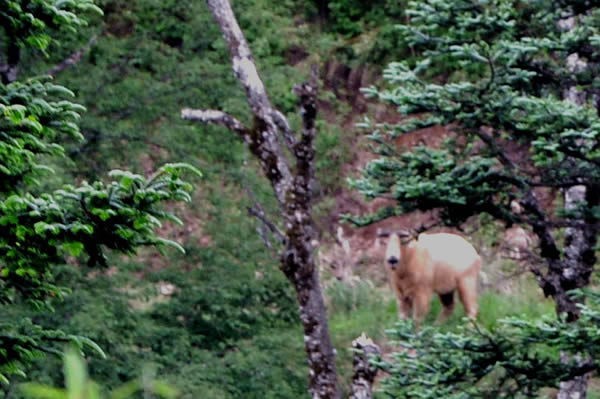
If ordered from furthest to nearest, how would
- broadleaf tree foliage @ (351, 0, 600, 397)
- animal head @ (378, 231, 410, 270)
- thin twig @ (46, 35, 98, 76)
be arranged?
animal head @ (378, 231, 410, 270), thin twig @ (46, 35, 98, 76), broadleaf tree foliage @ (351, 0, 600, 397)

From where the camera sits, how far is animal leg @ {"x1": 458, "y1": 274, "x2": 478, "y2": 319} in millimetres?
12492

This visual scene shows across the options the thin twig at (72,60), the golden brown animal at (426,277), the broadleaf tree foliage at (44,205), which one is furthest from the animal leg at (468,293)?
the broadleaf tree foliage at (44,205)

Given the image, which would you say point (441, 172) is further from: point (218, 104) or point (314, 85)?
point (218, 104)

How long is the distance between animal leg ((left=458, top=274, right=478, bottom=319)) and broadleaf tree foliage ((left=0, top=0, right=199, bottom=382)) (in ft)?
27.0

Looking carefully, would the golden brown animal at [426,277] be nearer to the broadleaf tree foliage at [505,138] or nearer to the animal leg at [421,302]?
the animal leg at [421,302]

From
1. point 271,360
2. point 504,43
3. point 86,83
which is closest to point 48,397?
point 504,43

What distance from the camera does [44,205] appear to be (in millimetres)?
Answer: 3887

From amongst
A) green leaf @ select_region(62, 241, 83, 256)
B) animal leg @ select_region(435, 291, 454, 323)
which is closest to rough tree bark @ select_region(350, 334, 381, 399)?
green leaf @ select_region(62, 241, 83, 256)

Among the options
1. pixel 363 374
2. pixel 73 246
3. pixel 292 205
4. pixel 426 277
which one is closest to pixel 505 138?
pixel 292 205

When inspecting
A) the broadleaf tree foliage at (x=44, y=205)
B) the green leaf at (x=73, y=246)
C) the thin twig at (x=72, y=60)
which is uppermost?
the thin twig at (x=72, y=60)

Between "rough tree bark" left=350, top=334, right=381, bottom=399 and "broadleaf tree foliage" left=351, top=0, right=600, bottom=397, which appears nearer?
"broadleaf tree foliage" left=351, top=0, right=600, bottom=397

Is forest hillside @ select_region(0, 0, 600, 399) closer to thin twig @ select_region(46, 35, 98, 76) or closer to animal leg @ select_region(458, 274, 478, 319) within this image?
thin twig @ select_region(46, 35, 98, 76)

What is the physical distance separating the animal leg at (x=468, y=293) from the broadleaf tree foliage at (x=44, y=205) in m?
8.23

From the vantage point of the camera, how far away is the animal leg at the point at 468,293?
12.5m
